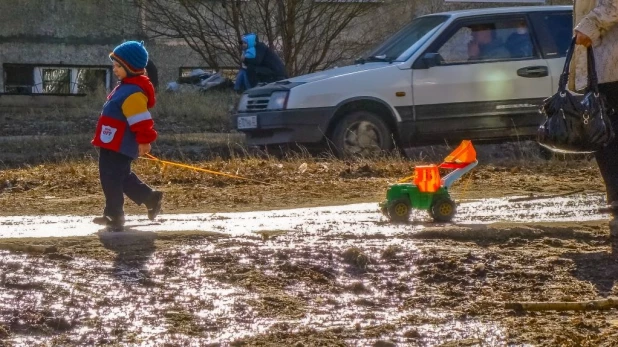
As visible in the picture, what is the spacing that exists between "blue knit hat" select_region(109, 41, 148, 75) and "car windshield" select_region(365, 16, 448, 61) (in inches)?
194

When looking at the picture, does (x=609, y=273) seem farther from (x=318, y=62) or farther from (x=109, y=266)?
(x=318, y=62)

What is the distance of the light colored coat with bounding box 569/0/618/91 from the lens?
6.67 m

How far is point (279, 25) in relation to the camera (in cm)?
1941

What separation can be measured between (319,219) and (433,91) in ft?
15.6

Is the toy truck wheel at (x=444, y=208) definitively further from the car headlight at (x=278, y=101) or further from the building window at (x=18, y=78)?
the building window at (x=18, y=78)

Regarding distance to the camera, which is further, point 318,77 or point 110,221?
point 318,77

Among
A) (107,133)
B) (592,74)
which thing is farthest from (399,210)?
(107,133)

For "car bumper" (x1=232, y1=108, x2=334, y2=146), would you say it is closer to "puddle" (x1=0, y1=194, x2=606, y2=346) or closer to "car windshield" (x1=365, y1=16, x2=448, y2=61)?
"car windshield" (x1=365, y1=16, x2=448, y2=61)

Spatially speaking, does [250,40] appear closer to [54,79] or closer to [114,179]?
[54,79]

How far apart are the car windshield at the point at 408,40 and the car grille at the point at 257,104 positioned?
47.7 inches

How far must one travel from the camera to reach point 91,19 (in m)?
24.1

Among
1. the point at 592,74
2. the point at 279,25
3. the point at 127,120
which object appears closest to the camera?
the point at 592,74

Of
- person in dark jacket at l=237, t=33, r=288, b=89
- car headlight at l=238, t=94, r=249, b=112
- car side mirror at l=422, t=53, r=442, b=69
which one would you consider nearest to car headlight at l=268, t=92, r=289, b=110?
car headlight at l=238, t=94, r=249, b=112

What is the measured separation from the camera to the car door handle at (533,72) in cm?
1165
